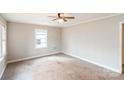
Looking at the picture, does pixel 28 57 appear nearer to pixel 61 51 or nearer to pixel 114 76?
pixel 61 51

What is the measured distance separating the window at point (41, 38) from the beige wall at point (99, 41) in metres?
1.85

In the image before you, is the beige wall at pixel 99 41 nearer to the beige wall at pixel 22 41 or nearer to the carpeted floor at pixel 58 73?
the carpeted floor at pixel 58 73

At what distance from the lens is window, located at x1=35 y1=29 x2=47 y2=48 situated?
6.27 meters

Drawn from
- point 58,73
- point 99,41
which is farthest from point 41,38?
point 99,41

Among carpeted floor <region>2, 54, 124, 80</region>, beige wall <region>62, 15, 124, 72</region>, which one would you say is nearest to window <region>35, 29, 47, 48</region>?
beige wall <region>62, 15, 124, 72</region>

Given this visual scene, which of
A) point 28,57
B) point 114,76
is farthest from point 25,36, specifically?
point 114,76

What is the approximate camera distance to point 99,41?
4.36 meters

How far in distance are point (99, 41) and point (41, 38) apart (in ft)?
12.4

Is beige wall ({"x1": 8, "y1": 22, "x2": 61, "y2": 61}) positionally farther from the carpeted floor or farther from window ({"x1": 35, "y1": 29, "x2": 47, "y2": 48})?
the carpeted floor

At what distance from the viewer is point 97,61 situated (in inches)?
179

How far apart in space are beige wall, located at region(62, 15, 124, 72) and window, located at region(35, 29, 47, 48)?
6.06ft

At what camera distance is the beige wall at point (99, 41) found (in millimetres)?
3627

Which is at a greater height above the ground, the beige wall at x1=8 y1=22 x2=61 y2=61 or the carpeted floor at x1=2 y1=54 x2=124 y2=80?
the beige wall at x1=8 y1=22 x2=61 y2=61

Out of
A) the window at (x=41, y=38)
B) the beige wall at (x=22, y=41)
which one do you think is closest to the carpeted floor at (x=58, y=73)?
the beige wall at (x=22, y=41)
